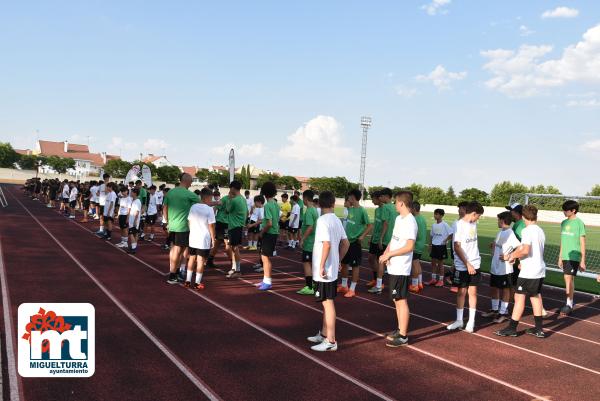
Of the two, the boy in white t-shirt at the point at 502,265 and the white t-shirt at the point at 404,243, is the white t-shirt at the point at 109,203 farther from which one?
the boy in white t-shirt at the point at 502,265

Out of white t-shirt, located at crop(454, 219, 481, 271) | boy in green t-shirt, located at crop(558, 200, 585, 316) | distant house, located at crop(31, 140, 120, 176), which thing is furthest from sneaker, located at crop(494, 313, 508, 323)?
distant house, located at crop(31, 140, 120, 176)

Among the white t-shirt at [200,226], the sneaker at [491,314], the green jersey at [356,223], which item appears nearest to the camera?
the sneaker at [491,314]

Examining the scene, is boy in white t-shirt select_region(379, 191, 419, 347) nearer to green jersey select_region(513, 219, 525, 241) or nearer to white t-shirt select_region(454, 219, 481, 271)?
white t-shirt select_region(454, 219, 481, 271)

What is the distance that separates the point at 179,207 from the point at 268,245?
6.11 ft

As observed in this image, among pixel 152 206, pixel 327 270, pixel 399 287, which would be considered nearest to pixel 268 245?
pixel 327 270

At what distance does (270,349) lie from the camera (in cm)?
516

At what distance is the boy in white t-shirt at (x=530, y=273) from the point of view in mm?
6352

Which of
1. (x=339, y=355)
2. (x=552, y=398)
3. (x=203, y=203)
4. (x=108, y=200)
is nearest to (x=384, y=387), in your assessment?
(x=339, y=355)

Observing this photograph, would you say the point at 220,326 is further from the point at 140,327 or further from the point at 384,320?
the point at 384,320

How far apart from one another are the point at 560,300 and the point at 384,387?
22.9ft

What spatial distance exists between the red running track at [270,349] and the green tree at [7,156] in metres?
84.1

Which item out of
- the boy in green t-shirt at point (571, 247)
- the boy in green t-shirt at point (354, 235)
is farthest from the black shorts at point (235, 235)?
the boy in green t-shirt at point (571, 247)

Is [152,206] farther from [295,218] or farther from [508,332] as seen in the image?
[508,332]

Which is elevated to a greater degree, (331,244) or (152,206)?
(331,244)
